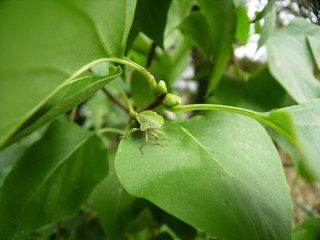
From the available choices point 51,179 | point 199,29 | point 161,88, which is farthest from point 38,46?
point 199,29

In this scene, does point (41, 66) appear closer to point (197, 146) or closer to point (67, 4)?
point (67, 4)

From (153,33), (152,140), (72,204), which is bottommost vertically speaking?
(72,204)

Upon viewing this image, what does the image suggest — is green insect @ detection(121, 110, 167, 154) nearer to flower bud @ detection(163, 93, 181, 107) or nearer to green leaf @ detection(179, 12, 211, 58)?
flower bud @ detection(163, 93, 181, 107)

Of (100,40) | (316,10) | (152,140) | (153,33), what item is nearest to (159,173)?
(152,140)

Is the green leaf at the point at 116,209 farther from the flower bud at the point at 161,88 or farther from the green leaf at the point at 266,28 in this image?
the green leaf at the point at 266,28

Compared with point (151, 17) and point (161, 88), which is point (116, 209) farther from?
point (151, 17)

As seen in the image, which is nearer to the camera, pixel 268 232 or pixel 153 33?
pixel 268 232

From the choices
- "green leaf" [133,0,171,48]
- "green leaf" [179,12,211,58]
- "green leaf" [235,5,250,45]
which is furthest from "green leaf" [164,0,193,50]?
"green leaf" [133,0,171,48]
